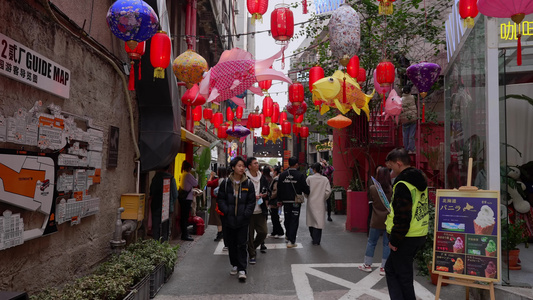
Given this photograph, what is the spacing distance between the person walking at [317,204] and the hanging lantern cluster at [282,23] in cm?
383

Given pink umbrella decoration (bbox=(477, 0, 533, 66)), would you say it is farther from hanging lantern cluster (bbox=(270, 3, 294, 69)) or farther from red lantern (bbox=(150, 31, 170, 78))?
red lantern (bbox=(150, 31, 170, 78))

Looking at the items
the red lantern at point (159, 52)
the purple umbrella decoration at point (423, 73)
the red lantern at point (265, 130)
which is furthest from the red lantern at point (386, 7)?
the red lantern at point (265, 130)

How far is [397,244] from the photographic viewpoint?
4043 millimetres

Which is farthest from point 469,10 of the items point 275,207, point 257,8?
point 275,207

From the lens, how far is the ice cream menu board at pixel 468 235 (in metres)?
4.49

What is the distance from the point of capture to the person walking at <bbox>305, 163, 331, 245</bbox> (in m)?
9.05

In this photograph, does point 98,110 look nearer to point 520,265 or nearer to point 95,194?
point 95,194

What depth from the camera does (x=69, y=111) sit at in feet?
16.4

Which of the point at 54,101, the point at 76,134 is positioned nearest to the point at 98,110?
the point at 76,134

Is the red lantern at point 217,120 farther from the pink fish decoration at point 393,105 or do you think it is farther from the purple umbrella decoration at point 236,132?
the pink fish decoration at point 393,105

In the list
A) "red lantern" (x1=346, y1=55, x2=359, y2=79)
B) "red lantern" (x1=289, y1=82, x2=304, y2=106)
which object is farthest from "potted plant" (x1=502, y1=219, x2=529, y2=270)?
"red lantern" (x1=289, y1=82, x2=304, y2=106)

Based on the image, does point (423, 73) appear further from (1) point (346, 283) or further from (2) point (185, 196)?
(2) point (185, 196)

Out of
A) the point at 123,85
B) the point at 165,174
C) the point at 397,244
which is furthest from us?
the point at 165,174

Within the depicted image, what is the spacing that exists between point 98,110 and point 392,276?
514 centimetres
